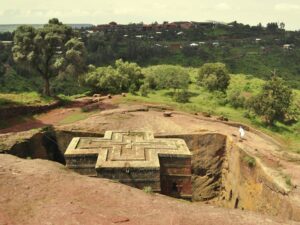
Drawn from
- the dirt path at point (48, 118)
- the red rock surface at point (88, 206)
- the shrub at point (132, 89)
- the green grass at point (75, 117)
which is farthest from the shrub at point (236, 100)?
the red rock surface at point (88, 206)

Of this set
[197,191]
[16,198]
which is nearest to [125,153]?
[16,198]

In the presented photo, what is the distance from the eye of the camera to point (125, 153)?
14.3m

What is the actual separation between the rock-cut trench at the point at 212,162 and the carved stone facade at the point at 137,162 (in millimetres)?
4057

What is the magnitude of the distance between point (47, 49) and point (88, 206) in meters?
19.5

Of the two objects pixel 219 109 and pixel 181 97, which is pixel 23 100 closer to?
pixel 181 97

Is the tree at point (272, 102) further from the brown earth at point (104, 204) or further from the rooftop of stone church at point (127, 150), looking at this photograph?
the rooftop of stone church at point (127, 150)

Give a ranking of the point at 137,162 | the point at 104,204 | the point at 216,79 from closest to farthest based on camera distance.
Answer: the point at 104,204 → the point at 137,162 → the point at 216,79

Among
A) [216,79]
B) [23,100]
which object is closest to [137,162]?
[23,100]

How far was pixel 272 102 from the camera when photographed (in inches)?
1051

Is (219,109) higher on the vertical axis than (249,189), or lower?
higher

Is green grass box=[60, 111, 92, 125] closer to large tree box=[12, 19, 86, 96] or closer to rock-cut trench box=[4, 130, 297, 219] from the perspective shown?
rock-cut trench box=[4, 130, 297, 219]

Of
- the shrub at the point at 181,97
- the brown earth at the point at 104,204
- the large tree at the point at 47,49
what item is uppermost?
the large tree at the point at 47,49

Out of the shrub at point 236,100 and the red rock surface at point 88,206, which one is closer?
the red rock surface at point 88,206

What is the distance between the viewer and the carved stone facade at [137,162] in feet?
42.8
